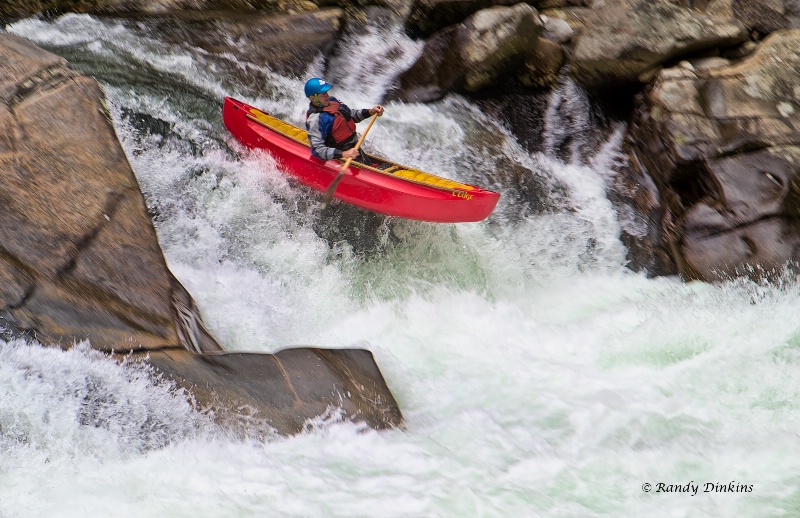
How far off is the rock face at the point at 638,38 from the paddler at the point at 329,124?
7.76 feet

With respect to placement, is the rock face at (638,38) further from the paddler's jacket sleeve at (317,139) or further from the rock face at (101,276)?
the rock face at (101,276)

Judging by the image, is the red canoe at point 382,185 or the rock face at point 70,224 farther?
the red canoe at point 382,185

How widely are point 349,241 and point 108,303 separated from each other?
2.19 meters

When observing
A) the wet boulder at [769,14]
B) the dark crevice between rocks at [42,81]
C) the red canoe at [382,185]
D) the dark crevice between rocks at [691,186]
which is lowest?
the dark crevice between rocks at [691,186]

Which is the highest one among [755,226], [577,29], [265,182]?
[577,29]

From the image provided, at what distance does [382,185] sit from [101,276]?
87.9 inches

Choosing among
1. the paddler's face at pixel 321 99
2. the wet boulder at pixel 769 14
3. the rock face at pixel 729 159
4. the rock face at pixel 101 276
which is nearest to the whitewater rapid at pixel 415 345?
the rock face at pixel 101 276

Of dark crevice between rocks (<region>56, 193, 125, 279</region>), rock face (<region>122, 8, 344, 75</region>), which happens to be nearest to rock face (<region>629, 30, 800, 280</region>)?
rock face (<region>122, 8, 344, 75</region>)

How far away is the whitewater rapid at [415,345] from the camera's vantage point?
344 centimetres

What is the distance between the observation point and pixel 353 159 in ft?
18.0

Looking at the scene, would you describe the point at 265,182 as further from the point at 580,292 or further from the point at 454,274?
the point at 580,292

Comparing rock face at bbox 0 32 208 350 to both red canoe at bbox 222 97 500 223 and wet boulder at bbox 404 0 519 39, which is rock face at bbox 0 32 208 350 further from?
wet boulder at bbox 404 0 519 39

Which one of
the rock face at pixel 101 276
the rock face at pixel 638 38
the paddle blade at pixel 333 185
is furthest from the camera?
the rock face at pixel 638 38

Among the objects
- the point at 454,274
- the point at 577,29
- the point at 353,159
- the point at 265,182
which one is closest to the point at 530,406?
the point at 454,274
